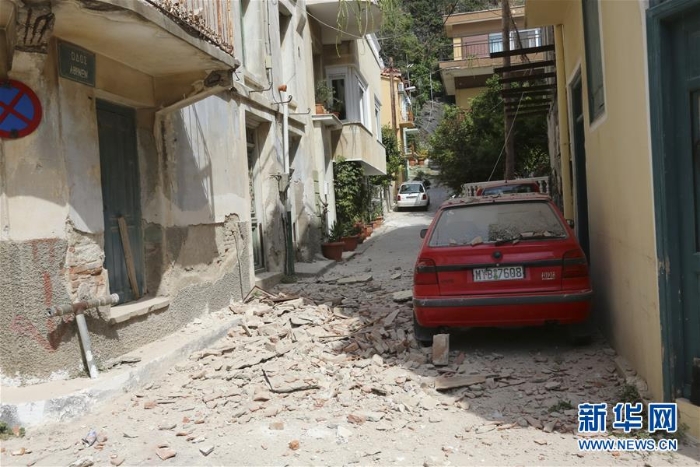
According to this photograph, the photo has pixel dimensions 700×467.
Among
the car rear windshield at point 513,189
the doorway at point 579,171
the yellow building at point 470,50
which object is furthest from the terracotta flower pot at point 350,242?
the yellow building at point 470,50

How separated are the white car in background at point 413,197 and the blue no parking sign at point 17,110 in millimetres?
28079

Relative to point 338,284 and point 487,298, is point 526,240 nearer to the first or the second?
point 487,298

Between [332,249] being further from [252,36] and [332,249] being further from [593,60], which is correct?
[593,60]

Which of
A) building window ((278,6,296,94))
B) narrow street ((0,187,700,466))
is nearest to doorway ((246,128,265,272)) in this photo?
building window ((278,6,296,94))

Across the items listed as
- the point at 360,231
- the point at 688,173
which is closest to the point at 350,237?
the point at 360,231

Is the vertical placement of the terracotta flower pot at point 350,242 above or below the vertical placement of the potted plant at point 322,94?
below

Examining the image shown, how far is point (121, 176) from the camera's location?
20.9ft

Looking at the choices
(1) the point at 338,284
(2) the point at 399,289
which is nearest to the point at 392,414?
(2) the point at 399,289

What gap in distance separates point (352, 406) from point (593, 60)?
13.9 feet

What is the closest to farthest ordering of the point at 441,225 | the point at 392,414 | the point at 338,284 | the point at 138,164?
the point at 392,414
the point at 441,225
the point at 138,164
the point at 338,284

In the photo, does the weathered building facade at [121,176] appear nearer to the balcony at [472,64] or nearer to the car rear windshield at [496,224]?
the car rear windshield at [496,224]

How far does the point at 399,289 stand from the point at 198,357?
400cm

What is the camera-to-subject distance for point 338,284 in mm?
10344

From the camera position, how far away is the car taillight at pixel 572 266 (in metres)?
5.44
